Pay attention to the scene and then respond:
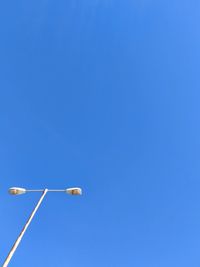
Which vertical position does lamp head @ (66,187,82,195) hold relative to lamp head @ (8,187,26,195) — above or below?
above

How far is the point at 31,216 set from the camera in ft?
34.2

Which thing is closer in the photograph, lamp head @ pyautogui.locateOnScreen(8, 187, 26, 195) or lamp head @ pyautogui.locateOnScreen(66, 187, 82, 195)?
lamp head @ pyautogui.locateOnScreen(8, 187, 26, 195)

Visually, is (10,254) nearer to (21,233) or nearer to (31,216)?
(21,233)

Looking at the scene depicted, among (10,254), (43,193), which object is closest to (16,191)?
(43,193)

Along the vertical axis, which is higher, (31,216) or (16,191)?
(16,191)

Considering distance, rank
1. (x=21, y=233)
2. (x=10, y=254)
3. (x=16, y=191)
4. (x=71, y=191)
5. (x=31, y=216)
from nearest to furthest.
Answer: (x=10, y=254)
(x=21, y=233)
(x=31, y=216)
(x=16, y=191)
(x=71, y=191)

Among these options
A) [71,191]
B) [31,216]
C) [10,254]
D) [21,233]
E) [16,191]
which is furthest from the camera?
[71,191]

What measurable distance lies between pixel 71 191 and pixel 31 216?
97.7 inches

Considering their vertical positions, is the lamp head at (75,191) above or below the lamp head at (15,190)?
above

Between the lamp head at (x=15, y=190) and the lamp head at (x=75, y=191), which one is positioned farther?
the lamp head at (x=75, y=191)

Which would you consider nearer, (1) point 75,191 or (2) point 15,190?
(2) point 15,190

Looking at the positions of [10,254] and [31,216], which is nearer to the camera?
[10,254]

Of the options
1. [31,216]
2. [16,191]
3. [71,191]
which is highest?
[71,191]

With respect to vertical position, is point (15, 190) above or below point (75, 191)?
below
